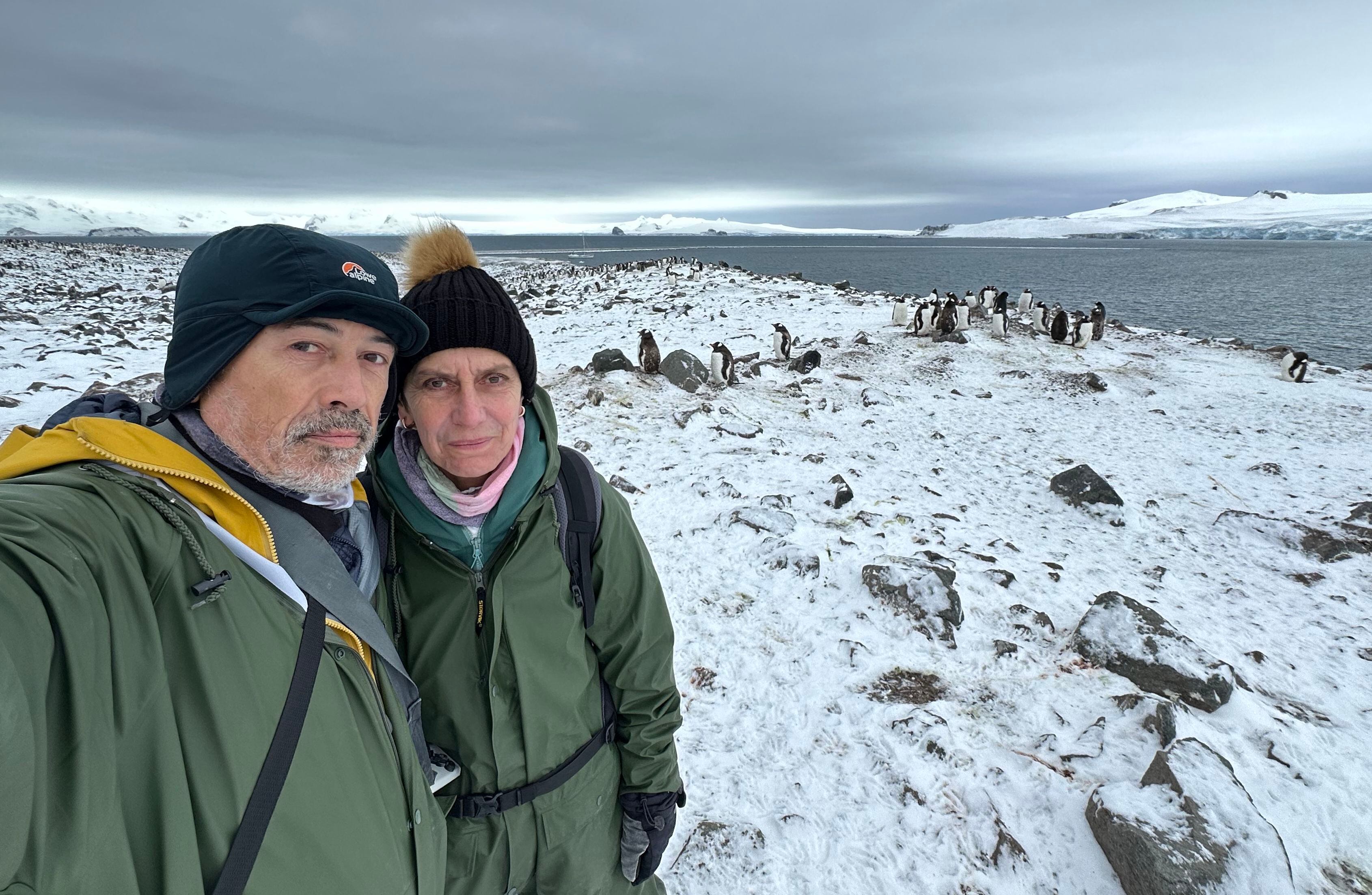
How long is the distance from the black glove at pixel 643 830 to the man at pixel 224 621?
76 centimetres

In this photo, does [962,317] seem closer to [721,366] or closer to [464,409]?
[721,366]

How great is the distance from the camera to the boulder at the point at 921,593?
182 inches

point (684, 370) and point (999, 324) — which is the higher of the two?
point (999, 324)

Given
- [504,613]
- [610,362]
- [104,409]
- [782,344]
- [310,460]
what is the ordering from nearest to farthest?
1. [104,409]
2. [310,460]
3. [504,613]
4. [610,362]
5. [782,344]

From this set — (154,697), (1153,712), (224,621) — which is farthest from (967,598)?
→ (154,697)

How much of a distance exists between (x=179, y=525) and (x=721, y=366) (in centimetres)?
1078

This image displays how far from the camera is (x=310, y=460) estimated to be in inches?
55.6

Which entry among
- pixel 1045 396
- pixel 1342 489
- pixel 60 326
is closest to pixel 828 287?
pixel 1045 396

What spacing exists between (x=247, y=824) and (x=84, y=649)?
1.33 feet

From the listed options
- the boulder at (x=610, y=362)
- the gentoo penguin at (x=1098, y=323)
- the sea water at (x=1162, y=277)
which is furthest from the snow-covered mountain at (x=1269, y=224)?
the boulder at (x=610, y=362)

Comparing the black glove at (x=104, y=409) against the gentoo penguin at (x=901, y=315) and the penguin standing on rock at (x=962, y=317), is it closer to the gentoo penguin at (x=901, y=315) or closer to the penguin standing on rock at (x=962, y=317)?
the penguin standing on rock at (x=962, y=317)

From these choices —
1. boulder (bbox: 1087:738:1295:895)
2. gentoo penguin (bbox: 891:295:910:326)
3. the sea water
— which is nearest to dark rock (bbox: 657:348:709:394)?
gentoo penguin (bbox: 891:295:910:326)

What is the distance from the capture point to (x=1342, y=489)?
7.60 metres

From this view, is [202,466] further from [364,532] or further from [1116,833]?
[1116,833]
